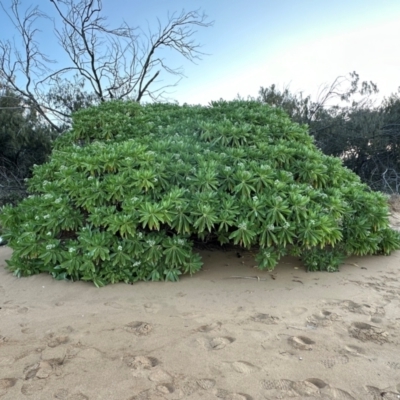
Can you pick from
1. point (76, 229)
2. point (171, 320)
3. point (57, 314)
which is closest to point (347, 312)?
point (171, 320)

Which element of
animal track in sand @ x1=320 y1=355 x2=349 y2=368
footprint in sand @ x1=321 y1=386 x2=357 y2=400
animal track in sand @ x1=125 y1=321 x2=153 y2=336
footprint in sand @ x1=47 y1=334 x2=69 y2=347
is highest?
animal track in sand @ x1=320 y1=355 x2=349 y2=368

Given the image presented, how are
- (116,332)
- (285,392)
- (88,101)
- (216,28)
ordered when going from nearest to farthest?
(285,392)
(116,332)
(216,28)
(88,101)

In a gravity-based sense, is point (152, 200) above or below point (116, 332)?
above

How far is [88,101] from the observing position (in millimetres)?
10125


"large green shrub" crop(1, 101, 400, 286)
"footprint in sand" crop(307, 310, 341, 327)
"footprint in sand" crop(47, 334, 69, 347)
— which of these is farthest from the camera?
"large green shrub" crop(1, 101, 400, 286)

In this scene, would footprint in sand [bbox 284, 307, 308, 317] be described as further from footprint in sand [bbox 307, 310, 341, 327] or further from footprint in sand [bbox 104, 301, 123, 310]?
footprint in sand [bbox 104, 301, 123, 310]

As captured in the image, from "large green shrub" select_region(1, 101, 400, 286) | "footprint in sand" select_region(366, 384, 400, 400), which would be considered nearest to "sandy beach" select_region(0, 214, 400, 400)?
"footprint in sand" select_region(366, 384, 400, 400)

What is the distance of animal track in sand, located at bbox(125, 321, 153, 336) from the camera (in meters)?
2.50

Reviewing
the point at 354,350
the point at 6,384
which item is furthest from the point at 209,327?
the point at 6,384

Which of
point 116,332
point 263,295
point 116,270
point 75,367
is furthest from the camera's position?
point 116,270

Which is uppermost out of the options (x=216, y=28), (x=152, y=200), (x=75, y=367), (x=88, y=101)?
(x=216, y=28)

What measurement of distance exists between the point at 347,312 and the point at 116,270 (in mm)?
2057

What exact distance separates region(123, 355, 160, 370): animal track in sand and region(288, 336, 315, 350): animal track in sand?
2.89 ft

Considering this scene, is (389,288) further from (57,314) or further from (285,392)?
(57,314)
